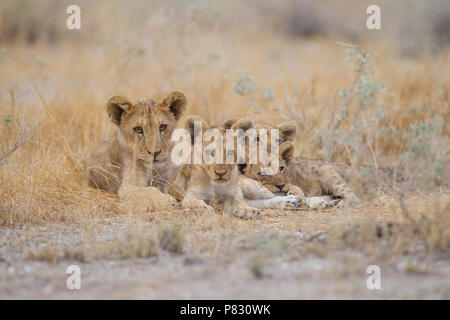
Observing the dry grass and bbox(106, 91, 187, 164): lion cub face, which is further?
bbox(106, 91, 187, 164): lion cub face

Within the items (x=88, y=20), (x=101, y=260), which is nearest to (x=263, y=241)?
(x=101, y=260)

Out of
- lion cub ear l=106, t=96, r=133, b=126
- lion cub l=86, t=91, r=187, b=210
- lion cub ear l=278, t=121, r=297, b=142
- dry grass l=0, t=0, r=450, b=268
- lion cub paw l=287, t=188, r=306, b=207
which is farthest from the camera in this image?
lion cub ear l=278, t=121, r=297, b=142

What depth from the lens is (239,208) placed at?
5.71 metres

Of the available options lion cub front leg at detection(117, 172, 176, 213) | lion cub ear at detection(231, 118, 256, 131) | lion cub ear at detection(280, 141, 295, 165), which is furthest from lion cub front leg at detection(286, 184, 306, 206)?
lion cub front leg at detection(117, 172, 176, 213)

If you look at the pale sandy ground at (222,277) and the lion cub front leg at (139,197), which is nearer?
the pale sandy ground at (222,277)

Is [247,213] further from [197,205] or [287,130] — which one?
[287,130]

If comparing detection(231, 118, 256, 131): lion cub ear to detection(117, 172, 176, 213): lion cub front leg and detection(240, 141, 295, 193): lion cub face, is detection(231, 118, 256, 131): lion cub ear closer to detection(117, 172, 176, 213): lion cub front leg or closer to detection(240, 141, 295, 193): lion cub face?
detection(240, 141, 295, 193): lion cub face

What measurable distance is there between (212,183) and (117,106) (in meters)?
1.28

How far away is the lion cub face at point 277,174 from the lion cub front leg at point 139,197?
0.99 meters

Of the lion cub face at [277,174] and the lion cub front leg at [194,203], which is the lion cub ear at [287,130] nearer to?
the lion cub face at [277,174]

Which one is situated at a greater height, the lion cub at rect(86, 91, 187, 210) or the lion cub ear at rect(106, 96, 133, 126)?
the lion cub ear at rect(106, 96, 133, 126)

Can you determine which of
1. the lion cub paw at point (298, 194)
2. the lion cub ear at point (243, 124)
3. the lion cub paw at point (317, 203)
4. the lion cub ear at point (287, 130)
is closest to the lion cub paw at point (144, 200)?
the lion cub ear at point (243, 124)

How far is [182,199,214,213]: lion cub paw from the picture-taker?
5594mm

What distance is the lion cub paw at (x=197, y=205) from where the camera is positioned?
5.59 meters
